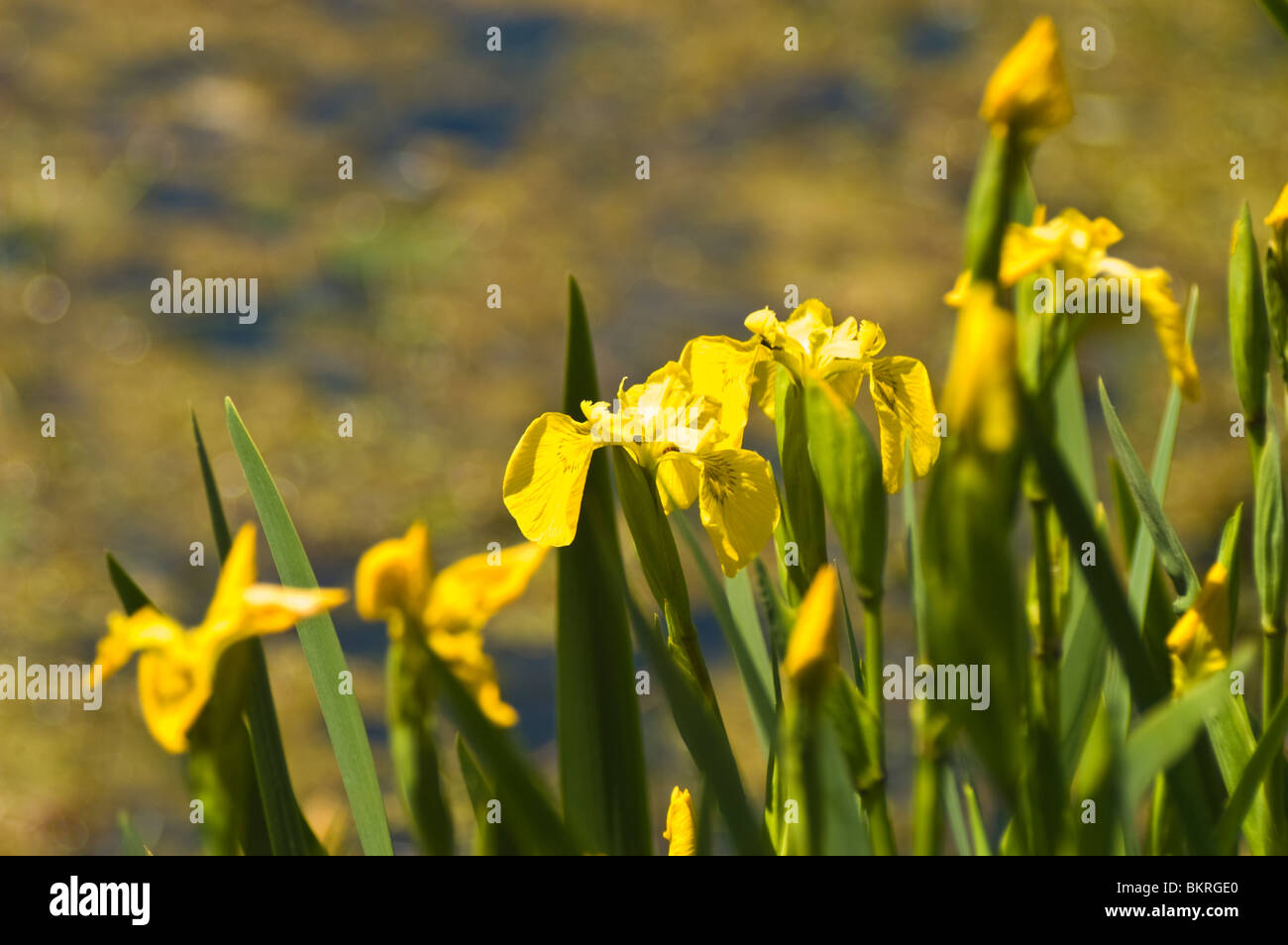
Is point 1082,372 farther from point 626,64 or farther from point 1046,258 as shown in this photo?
point 1046,258

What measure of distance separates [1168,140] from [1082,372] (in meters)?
0.51

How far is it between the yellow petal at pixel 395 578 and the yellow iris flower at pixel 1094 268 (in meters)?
0.13

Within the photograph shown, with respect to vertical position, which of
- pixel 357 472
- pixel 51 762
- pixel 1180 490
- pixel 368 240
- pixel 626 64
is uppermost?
pixel 626 64

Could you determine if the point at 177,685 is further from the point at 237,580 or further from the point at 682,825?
the point at 682,825

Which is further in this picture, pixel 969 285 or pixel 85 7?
pixel 85 7

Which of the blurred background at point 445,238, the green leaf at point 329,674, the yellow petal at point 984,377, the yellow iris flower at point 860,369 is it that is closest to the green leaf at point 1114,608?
the yellow petal at point 984,377

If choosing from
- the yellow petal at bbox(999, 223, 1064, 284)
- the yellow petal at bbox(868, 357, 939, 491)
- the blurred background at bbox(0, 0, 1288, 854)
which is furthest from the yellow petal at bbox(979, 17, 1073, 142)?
the blurred background at bbox(0, 0, 1288, 854)

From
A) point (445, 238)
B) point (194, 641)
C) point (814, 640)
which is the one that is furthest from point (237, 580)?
point (445, 238)

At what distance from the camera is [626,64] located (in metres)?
2.44

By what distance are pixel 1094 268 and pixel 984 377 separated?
87 millimetres

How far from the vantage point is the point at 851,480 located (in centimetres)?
27

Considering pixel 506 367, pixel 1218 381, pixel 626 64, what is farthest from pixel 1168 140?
pixel 506 367

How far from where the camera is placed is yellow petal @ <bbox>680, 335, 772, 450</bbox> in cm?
34

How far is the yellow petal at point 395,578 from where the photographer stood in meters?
0.20
